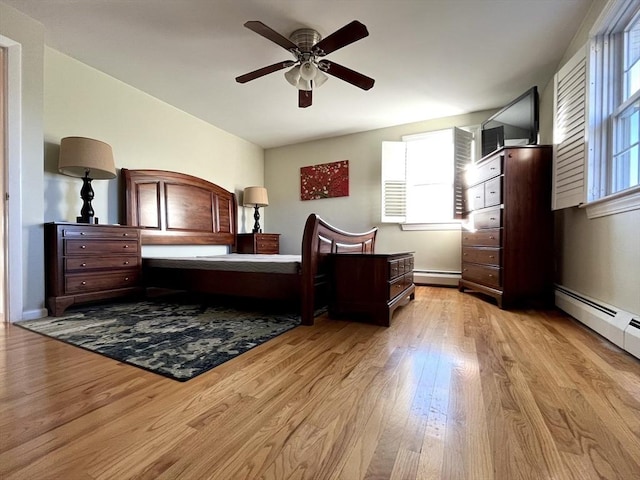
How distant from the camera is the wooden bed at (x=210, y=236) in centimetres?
222

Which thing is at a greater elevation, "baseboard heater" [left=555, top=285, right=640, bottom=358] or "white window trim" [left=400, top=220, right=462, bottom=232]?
"white window trim" [left=400, top=220, right=462, bottom=232]

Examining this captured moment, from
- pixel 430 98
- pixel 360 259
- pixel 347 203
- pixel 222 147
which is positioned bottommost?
pixel 360 259

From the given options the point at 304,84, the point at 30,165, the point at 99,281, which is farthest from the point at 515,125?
the point at 30,165

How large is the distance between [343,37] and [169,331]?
2.36 meters

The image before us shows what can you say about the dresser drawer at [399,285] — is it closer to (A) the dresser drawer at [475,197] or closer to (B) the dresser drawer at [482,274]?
(B) the dresser drawer at [482,274]

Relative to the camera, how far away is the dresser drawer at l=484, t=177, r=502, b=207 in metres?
2.73

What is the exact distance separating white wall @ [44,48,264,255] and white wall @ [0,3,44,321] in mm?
307

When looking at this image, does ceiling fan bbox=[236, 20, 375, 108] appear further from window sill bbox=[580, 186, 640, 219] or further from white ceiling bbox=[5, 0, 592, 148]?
window sill bbox=[580, 186, 640, 219]

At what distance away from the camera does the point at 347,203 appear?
4.74m

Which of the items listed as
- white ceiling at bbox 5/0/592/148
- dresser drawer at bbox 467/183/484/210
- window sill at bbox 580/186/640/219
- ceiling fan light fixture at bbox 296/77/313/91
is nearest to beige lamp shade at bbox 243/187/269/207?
white ceiling at bbox 5/0/592/148

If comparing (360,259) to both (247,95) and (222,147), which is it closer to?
(247,95)

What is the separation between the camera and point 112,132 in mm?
3156

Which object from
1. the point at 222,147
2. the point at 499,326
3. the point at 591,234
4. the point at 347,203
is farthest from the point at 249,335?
the point at 222,147

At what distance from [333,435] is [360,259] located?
4.76ft
